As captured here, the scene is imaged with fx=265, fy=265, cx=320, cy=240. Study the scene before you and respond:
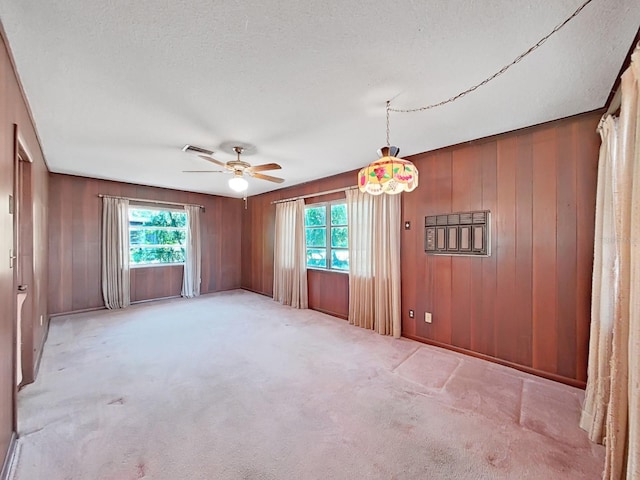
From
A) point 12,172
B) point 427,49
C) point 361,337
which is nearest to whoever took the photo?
point 427,49

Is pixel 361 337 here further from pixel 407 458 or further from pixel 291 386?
pixel 407 458

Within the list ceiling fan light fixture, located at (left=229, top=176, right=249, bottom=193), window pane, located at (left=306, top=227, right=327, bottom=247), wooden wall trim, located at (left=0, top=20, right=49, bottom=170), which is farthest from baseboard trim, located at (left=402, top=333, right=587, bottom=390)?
wooden wall trim, located at (left=0, top=20, right=49, bottom=170)

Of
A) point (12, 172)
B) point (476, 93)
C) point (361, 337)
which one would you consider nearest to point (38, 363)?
point (12, 172)

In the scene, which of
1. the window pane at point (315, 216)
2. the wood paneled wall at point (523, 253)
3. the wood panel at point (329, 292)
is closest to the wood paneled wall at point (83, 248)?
the window pane at point (315, 216)

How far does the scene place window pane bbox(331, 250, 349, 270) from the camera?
14.9 ft

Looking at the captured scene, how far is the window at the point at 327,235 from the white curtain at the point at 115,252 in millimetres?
3475

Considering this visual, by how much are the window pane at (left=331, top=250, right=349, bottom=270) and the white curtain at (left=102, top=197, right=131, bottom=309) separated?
395 cm

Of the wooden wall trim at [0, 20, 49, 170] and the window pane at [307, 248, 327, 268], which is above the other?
the wooden wall trim at [0, 20, 49, 170]

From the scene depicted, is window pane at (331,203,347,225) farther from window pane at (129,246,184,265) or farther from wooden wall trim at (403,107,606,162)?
window pane at (129,246,184,265)

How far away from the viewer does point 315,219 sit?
5.10 meters

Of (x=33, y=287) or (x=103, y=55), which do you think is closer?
(x=103, y=55)

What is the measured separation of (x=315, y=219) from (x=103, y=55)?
379 cm

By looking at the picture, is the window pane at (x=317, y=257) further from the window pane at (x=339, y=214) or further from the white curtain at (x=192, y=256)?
the white curtain at (x=192, y=256)

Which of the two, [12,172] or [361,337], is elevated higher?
[12,172]
